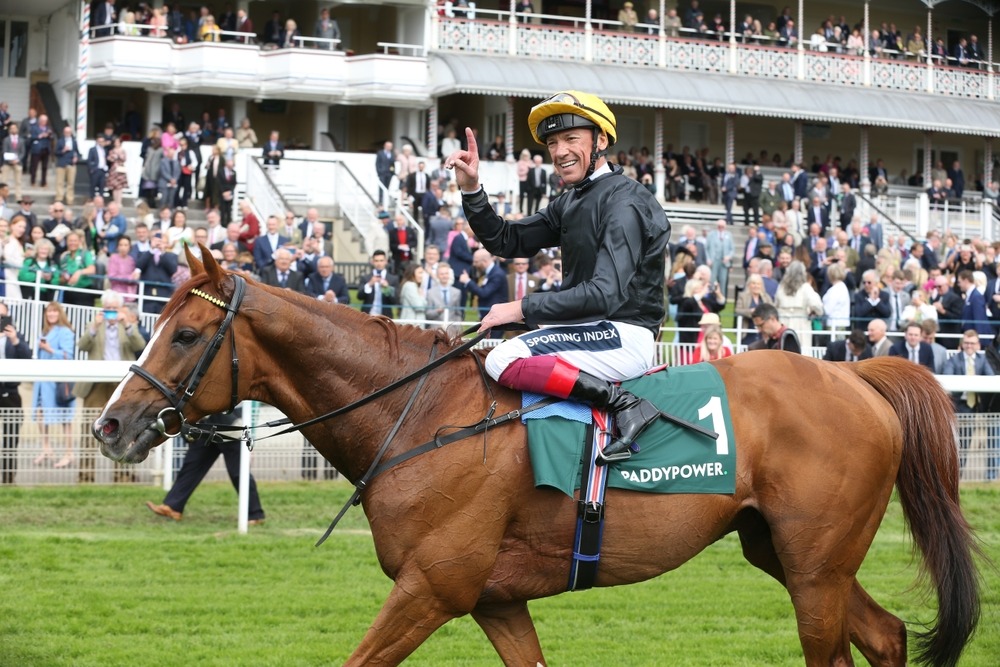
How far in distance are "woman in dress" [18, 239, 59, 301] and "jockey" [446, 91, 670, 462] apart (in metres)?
9.74

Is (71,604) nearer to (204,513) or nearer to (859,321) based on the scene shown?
(204,513)

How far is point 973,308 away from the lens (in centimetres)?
1761

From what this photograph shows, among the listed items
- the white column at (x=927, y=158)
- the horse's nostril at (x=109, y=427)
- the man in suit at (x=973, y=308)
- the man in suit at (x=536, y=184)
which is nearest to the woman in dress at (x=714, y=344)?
the horse's nostril at (x=109, y=427)

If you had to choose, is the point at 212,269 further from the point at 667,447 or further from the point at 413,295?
the point at 413,295

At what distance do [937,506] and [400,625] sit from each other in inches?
94.9

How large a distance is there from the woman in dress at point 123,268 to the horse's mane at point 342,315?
988 cm

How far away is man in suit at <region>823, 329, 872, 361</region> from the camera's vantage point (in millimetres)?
11672

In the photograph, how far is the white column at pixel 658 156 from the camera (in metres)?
32.3

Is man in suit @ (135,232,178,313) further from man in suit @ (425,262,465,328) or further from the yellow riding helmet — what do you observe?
the yellow riding helmet

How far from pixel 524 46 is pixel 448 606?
2954cm

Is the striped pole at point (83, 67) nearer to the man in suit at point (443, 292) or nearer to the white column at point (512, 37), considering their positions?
the white column at point (512, 37)

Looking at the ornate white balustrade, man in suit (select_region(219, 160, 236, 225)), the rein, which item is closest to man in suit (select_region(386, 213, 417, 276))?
man in suit (select_region(219, 160, 236, 225))

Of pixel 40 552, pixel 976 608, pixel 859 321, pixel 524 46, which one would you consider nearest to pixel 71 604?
pixel 40 552

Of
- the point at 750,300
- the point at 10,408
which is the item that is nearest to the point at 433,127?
the point at 750,300
